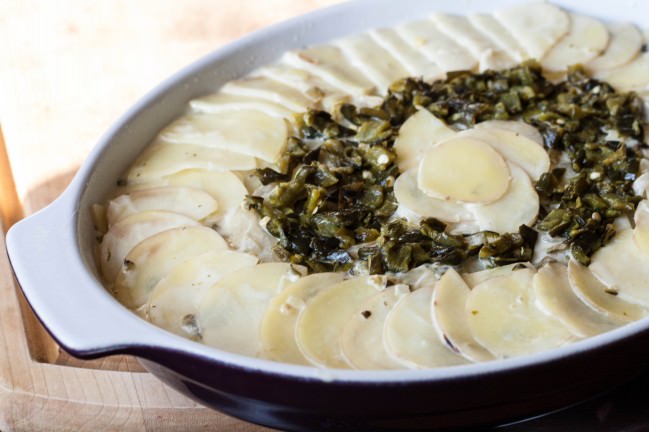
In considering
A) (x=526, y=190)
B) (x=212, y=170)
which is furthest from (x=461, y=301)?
(x=212, y=170)

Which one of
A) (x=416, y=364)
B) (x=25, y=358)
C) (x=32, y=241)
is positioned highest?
(x=32, y=241)

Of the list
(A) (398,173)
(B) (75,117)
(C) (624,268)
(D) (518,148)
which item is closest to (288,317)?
(A) (398,173)

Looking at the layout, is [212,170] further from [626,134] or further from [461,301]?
[626,134]

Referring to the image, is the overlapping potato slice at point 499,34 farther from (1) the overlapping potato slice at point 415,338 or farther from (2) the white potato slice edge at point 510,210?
(1) the overlapping potato slice at point 415,338

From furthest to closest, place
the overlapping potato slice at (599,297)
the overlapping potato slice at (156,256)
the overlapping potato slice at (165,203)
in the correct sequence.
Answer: the overlapping potato slice at (165,203) < the overlapping potato slice at (156,256) < the overlapping potato slice at (599,297)

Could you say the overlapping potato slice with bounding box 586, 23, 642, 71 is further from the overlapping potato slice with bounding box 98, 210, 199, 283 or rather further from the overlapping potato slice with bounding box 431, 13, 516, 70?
the overlapping potato slice with bounding box 98, 210, 199, 283

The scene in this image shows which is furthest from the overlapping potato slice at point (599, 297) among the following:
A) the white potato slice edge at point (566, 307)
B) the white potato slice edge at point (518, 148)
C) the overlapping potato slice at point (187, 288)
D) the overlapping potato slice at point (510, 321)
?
the overlapping potato slice at point (187, 288)
